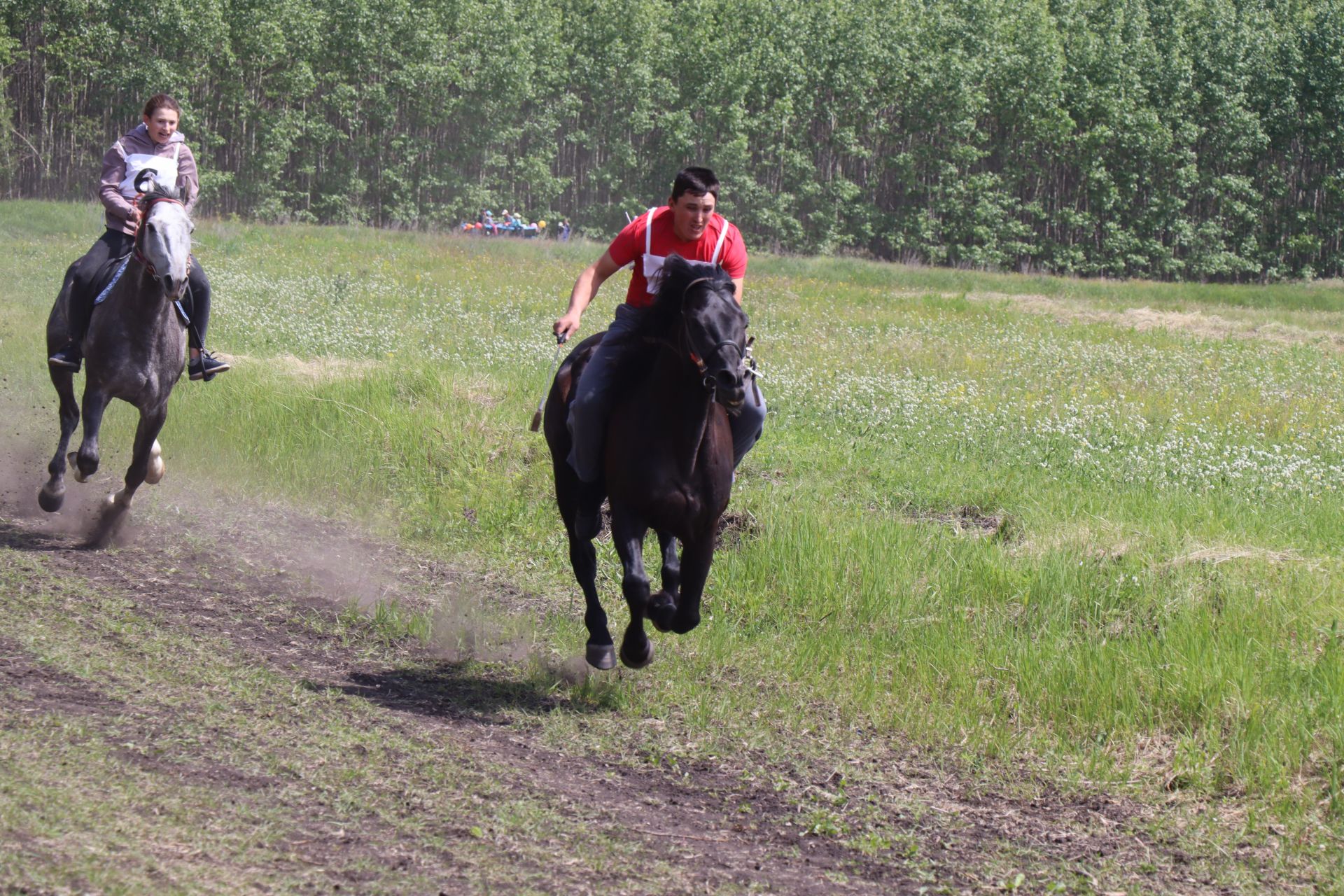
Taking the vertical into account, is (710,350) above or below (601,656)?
above

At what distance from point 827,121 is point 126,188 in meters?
63.7

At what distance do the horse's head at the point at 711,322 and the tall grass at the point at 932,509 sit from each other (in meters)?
1.84

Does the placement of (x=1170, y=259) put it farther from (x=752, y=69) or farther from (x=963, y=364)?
(x=963, y=364)

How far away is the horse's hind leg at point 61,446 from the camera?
972 centimetres

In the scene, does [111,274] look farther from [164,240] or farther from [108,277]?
[164,240]

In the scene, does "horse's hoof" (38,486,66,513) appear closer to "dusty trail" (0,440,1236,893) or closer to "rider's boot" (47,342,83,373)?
"rider's boot" (47,342,83,373)

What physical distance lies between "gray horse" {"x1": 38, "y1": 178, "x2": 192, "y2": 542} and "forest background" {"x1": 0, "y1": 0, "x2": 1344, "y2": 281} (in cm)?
5311

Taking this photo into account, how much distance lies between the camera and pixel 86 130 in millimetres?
59031

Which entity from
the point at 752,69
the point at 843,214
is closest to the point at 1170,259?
the point at 843,214

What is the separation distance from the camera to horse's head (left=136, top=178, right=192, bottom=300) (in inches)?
347

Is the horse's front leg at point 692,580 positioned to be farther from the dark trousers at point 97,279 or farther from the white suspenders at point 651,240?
the dark trousers at point 97,279

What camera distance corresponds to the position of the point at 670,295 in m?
6.41

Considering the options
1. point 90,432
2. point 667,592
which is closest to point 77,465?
point 90,432

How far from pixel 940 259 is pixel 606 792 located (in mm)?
63165
